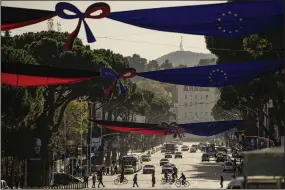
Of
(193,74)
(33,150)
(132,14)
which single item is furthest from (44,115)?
(132,14)

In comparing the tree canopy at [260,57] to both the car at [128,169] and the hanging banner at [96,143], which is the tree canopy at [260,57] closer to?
the car at [128,169]

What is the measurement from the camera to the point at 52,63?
70.0m

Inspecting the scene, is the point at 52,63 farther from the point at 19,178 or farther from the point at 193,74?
the point at 193,74

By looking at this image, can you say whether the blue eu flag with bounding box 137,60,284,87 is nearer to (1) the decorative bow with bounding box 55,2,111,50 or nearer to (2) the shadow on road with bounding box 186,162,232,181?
(1) the decorative bow with bounding box 55,2,111,50

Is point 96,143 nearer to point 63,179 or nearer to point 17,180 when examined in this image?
point 63,179

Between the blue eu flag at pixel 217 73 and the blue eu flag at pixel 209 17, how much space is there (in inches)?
109

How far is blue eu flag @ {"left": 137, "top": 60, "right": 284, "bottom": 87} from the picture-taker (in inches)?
1564

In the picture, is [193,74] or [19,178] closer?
[193,74]

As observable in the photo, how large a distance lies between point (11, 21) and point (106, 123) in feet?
81.8

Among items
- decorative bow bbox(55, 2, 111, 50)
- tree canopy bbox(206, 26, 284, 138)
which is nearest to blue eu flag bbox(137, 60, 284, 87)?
tree canopy bbox(206, 26, 284, 138)

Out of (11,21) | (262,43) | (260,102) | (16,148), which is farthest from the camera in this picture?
(260,102)

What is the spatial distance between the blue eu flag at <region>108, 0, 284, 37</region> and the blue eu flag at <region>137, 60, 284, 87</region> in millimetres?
2780

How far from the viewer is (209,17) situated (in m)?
37.0

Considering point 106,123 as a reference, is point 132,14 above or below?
above
